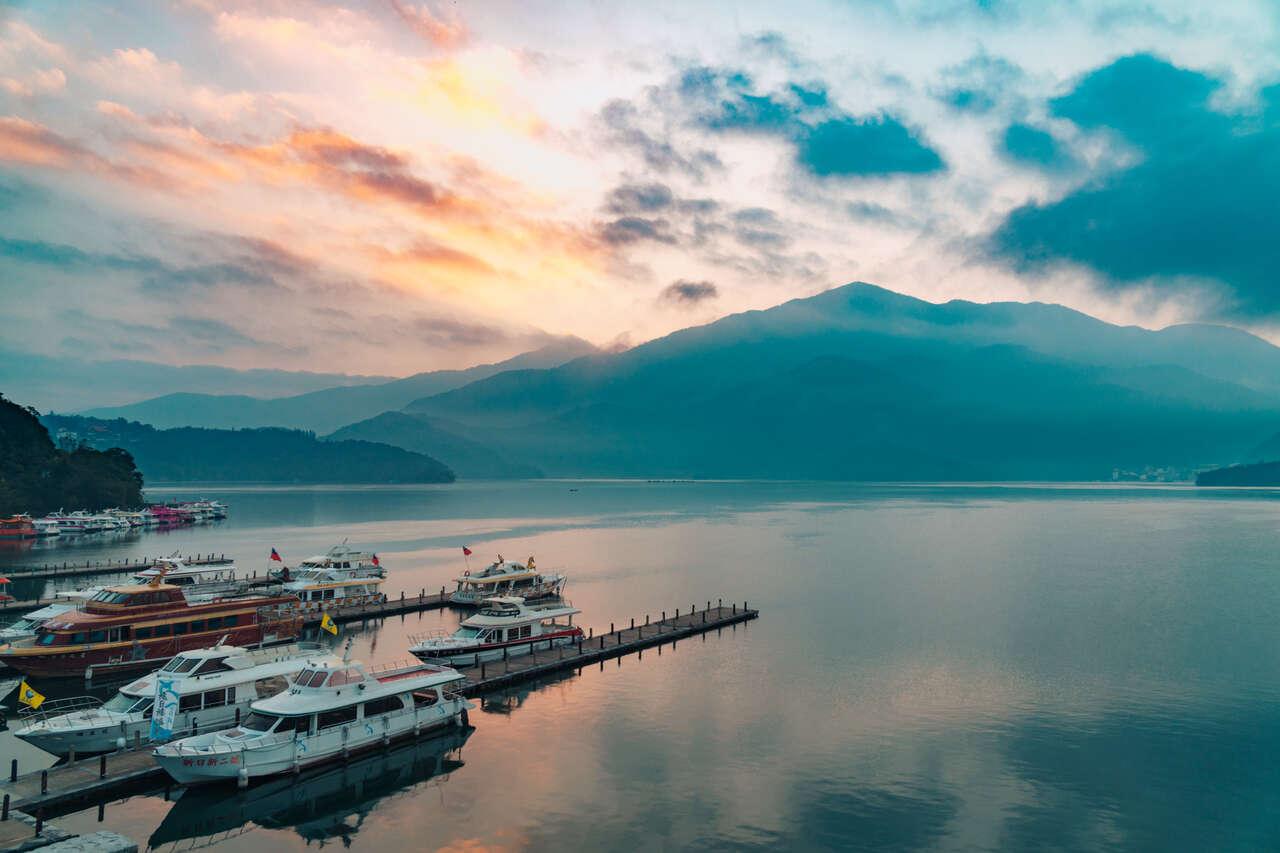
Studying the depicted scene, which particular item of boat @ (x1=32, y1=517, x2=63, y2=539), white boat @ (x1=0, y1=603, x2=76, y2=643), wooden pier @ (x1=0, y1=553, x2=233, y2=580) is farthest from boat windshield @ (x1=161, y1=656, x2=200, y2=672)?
boat @ (x1=32, y1=517, x2=63, y2=539)

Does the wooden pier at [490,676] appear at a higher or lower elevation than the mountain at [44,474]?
lower

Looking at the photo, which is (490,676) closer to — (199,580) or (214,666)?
(214,666)

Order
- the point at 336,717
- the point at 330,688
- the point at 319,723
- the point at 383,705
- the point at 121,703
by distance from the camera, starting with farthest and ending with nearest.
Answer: the point at 383,705 < the point at 121,703 < the point at 330,688 < the point at 336,717 < the point at 319,723

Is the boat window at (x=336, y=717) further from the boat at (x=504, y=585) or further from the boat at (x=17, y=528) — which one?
the boat at (x=17, y=528)

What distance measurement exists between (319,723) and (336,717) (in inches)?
36.5

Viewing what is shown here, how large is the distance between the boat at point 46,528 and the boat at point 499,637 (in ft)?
426

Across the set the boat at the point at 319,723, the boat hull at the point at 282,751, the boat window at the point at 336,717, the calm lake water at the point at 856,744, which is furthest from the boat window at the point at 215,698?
the boat window at the point at 336,717

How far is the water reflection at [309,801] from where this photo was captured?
3084 centimetres

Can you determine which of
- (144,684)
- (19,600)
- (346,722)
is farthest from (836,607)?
(19,600)

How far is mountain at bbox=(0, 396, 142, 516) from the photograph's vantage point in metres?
166

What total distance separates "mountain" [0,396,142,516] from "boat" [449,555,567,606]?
127 m

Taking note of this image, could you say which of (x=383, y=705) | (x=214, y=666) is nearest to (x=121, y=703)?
(x=214, y=666)

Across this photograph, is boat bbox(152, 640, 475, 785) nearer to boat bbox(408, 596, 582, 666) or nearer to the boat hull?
the boat hull

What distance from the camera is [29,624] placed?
184 feet
